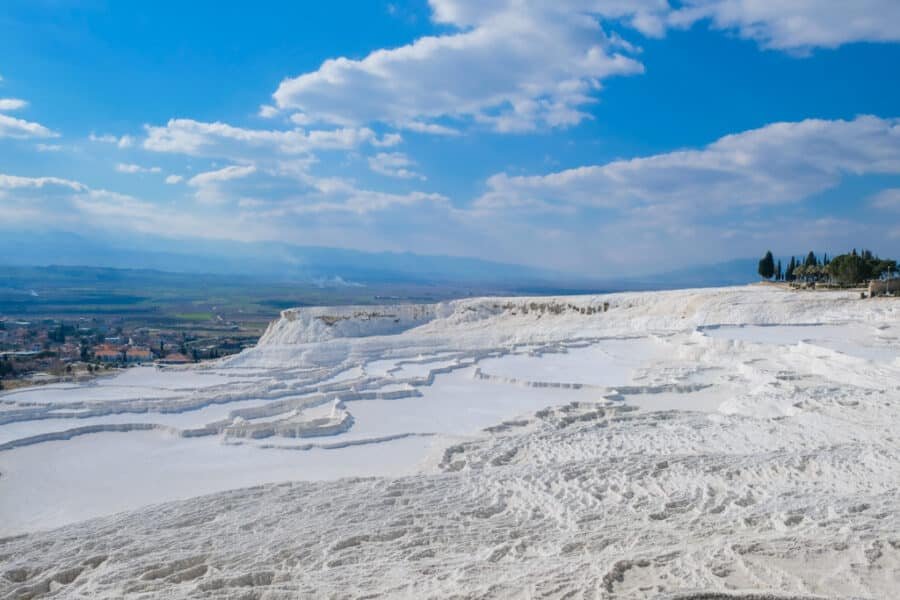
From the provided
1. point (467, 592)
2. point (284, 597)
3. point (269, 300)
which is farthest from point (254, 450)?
point (269, 300)

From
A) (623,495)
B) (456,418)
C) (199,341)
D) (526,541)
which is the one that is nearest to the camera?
(526,541)

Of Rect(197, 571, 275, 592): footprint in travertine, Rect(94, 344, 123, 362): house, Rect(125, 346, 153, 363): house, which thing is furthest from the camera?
Rect(125, 346, 153, 363): house

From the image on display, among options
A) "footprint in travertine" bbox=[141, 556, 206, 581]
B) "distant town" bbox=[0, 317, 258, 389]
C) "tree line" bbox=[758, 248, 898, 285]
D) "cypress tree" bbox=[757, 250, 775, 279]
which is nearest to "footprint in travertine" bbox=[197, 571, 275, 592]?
"footprint in travertine" bbox=[141, 556, 206, 581]

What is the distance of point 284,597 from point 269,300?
81585 mm

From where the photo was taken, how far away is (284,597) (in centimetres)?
580

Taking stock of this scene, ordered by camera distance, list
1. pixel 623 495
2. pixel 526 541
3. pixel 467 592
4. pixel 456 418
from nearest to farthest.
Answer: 1. pixel 467 592
2. pixel 526 541
3. pixel 623 495
4. pixel 456 418

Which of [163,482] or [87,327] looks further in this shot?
[87,327]

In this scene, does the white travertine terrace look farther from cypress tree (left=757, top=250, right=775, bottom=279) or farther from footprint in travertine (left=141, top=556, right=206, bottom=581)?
cypress tree (left=757, top=250, right=775, bottom=279)

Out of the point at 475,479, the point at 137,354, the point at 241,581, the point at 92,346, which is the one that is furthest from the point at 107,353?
the point at 241,581

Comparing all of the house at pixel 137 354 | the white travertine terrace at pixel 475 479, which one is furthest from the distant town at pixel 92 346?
the white travertine terrace at pixel 475 479

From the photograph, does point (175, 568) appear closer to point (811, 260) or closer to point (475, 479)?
point (475, 479)

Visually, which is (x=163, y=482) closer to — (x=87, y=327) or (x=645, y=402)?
(x=645, y=402)

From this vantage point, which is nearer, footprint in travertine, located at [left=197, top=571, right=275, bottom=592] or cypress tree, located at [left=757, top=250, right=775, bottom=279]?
footprint in travertine, located at [left=197, top=571, right=275, bottom=592]

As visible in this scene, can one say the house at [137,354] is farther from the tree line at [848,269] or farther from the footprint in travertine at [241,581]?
the tree line at [848,269]
